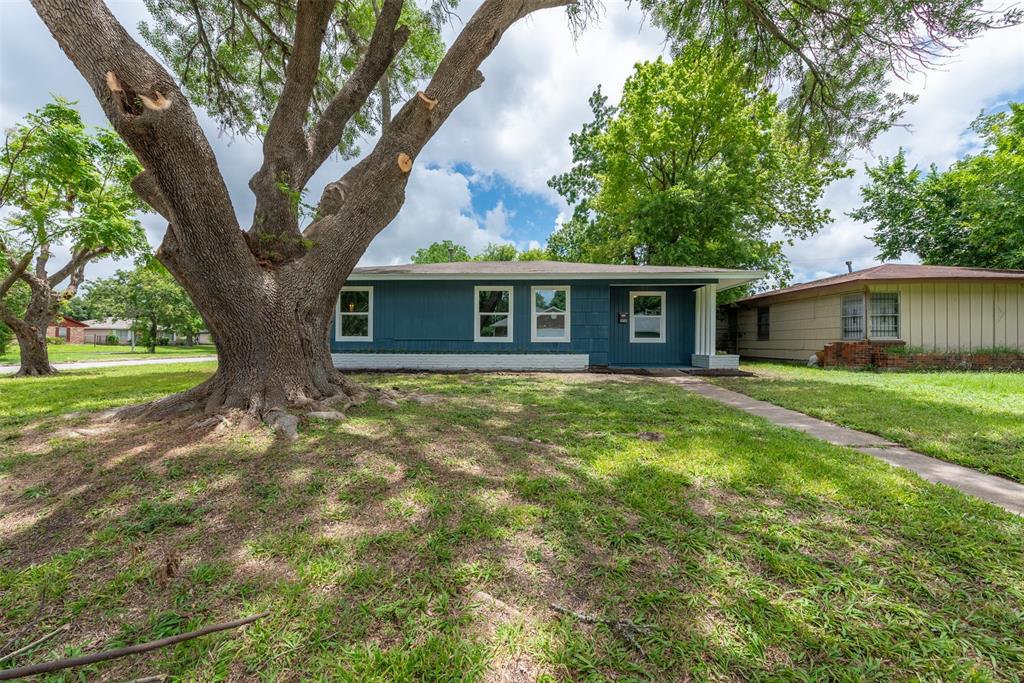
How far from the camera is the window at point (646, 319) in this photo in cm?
1052

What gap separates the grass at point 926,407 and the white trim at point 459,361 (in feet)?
11.2

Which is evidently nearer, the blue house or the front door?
the blue house

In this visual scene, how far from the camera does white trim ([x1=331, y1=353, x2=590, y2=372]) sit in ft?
31.4

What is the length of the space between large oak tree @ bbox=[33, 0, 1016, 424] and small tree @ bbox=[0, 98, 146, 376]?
3.20m

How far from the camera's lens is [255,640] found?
4.56ft

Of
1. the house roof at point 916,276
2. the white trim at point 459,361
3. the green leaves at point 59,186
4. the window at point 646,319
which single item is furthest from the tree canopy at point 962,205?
the green leaves at point 59,186

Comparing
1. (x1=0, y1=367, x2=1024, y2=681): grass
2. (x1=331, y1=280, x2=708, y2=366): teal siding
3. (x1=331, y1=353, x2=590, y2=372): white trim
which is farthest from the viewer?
(x1=331, y1=280, x2=708, y2=366): teal siding

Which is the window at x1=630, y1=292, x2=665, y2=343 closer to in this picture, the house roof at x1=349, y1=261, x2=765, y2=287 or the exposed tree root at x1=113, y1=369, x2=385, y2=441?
the house roof at x1=349, y1=261, x2=765, y2=287

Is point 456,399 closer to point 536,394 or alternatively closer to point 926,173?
point 536,394

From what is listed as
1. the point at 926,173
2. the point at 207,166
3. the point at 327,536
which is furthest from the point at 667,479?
the point at 926,173

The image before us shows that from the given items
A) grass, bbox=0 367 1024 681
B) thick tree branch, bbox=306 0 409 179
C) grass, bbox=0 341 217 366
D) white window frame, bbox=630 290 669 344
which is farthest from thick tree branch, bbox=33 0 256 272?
grass, bbox=0 341 217 366

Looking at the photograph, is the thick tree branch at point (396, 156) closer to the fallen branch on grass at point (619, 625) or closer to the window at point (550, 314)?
the fallen branch on grass at point (619, 625)

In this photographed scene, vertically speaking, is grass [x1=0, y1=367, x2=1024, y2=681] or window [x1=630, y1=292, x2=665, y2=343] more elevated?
window [x1=630, y1=292, x2=665, y2=343]

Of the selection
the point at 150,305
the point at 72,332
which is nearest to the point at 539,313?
the point at 150,305
